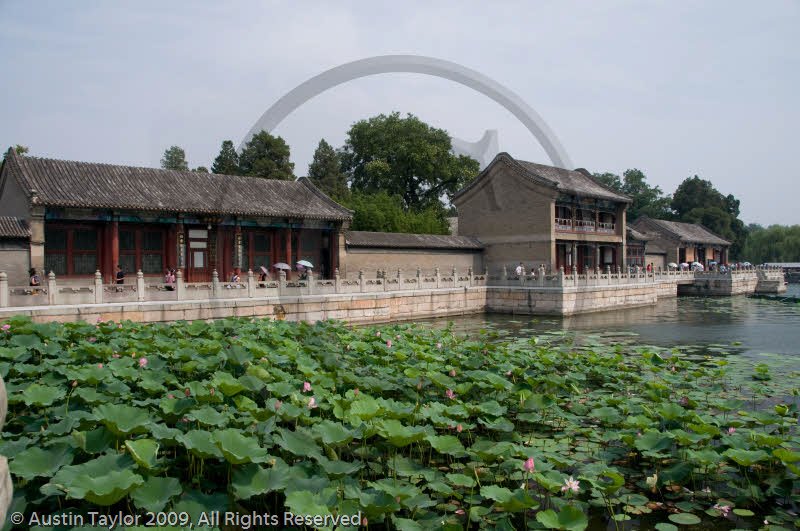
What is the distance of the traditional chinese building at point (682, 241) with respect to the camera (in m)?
41.2

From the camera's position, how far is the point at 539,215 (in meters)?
26.0

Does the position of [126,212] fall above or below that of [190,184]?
below

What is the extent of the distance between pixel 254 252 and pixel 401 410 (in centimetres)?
1682

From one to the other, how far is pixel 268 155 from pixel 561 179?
16975 millimetres

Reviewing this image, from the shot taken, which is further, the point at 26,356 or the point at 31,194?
the point at 31,194

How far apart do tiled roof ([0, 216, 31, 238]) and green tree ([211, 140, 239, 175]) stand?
59.4ft

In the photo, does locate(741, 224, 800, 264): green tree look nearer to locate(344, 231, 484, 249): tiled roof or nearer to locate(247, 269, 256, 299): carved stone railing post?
locate(344, 231, 484, 249): tiled roof

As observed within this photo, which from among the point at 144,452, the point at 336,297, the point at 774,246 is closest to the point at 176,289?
the point at 336,297

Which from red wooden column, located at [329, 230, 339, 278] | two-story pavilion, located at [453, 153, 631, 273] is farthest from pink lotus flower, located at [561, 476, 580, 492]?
two-story pavilion, located at [453, 153, 631, 273]

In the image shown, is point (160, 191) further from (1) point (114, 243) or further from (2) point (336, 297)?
(2) point (336, 297)

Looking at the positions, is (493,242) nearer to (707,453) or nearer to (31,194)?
(31,194)

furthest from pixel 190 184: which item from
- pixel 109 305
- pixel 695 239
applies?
pixel 695 239

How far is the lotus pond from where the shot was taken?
3080mm

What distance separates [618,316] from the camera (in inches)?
878
